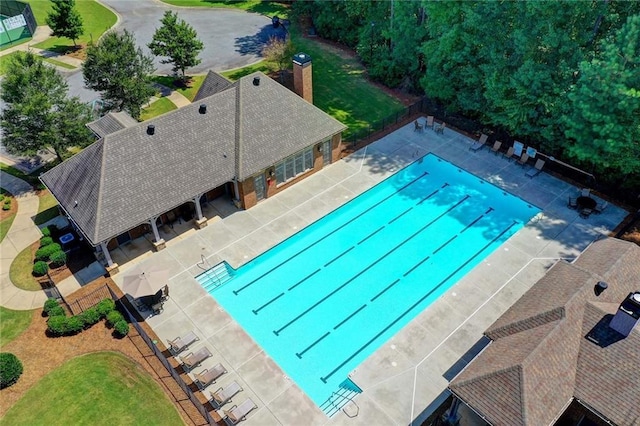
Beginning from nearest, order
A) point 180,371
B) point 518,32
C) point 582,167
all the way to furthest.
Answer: point 180,371
point 518,32
point 582,167

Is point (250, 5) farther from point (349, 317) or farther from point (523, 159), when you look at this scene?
point (349, 317)

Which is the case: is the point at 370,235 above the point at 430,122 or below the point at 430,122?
below

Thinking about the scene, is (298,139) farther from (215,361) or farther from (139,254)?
(215,361)

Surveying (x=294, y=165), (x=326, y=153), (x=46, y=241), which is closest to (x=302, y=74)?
(x=326, y=153)

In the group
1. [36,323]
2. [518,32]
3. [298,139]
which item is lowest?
[36,323]

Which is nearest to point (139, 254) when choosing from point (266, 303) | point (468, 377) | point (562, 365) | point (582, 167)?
point (266, 303)

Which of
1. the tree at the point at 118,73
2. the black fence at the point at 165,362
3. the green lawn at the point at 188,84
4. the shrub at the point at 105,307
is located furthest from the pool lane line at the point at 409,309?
the green lawn at the point at 188,84

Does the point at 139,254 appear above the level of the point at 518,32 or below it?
below
